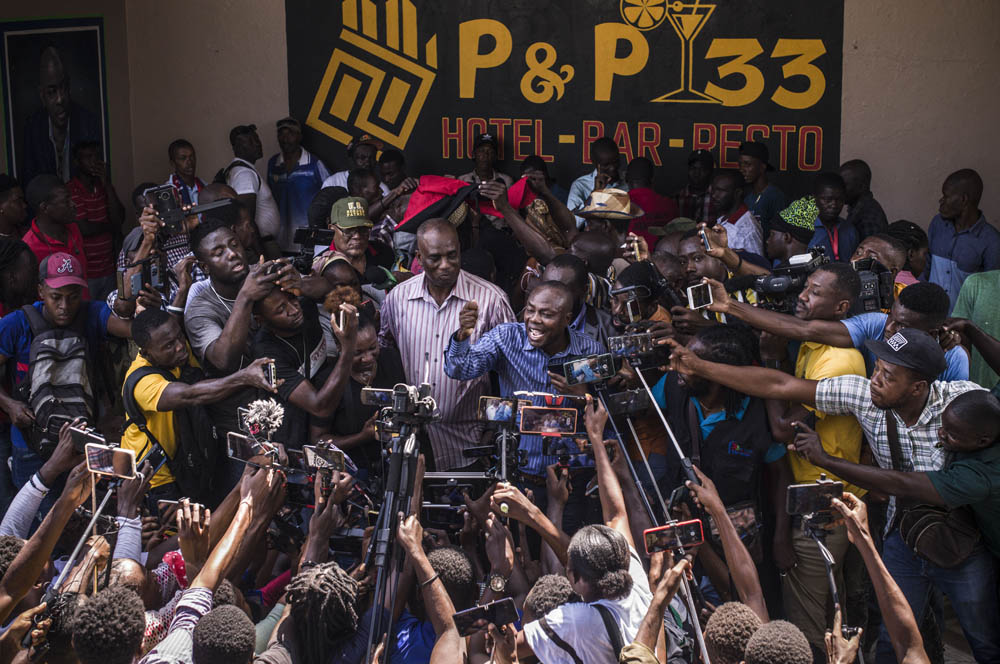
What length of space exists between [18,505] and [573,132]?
6284mm

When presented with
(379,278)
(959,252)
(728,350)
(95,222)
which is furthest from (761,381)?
(95,222)

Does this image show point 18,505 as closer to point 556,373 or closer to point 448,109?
point 556,373

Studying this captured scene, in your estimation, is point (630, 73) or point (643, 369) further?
point (630, 73)

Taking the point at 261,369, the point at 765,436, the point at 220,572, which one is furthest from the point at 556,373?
the point at 220,572

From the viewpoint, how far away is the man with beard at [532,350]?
463 centimetres

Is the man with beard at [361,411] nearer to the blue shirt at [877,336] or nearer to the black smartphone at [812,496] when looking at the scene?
the black smartphone at [812,496]

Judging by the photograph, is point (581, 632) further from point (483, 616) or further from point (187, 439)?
point (187, 439)

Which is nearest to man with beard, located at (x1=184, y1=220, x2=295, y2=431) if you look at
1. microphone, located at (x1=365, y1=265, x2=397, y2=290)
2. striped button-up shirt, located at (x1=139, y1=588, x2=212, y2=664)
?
microphone, located at (x1=365, y1=265, x2=397, y2=290)

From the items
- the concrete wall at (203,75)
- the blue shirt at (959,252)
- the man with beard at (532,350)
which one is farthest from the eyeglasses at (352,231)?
the blue shirt at (959,252)

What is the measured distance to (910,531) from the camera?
12.7 feet

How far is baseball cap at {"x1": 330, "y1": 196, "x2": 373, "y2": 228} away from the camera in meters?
5.79

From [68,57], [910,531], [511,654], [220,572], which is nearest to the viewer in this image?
[511,654]

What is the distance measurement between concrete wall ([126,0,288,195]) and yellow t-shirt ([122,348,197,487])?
5.09 meters

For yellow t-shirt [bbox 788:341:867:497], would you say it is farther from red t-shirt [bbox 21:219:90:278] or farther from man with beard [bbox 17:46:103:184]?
man with beard [bbox 17:46:103:184]
